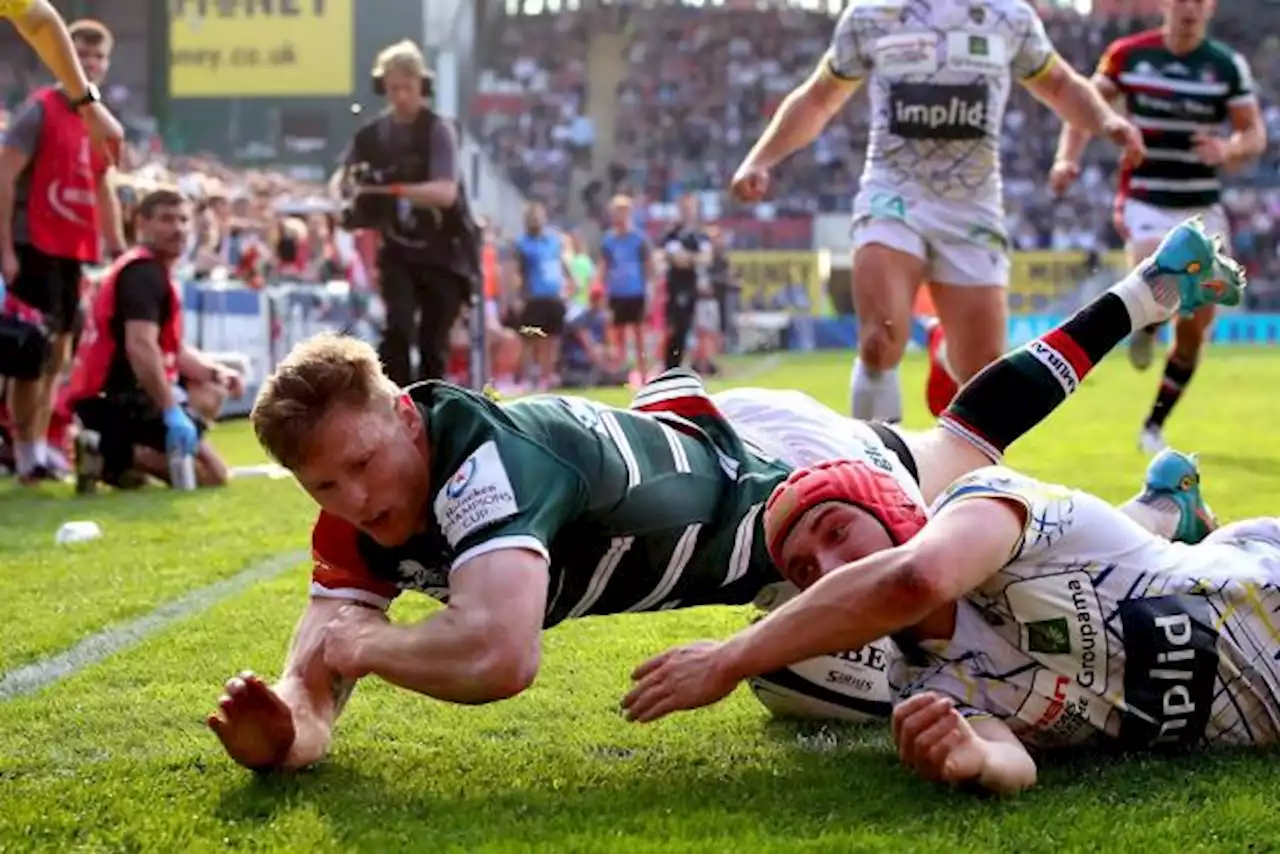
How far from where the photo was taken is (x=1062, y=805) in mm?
3240

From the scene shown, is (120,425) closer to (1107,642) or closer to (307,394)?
(307,394)

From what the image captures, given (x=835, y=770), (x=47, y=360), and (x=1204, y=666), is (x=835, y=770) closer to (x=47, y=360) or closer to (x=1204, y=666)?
(x=1204, y=666)

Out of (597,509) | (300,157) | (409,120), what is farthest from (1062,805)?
(300,157)

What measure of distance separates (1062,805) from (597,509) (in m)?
0.98

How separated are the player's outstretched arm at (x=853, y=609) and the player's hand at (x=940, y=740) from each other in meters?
0.14

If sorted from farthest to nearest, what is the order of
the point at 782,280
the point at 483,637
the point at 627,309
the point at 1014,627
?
the point at 782,280, the point at 627,309, the point at 1014,627, the point at 483,637

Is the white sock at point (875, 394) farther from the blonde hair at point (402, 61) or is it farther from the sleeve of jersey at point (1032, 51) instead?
the blonde hair at point (402, 61)

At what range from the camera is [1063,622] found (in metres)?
3.50

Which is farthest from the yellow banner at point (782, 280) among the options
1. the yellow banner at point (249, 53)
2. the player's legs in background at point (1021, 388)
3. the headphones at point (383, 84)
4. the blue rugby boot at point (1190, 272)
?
the player's legs in background at point (1021, 388)

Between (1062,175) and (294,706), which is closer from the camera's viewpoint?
(294,706)

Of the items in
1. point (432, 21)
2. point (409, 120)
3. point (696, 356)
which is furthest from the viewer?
point (432, 21)

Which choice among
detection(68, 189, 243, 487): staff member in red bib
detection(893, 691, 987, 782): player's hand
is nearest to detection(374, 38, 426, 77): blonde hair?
detection(68, 189, 243, 487): staff member in red bib

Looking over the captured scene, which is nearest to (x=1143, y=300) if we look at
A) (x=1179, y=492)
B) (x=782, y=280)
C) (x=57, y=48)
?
(x=1179, y=492)

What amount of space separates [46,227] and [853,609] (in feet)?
24.4
